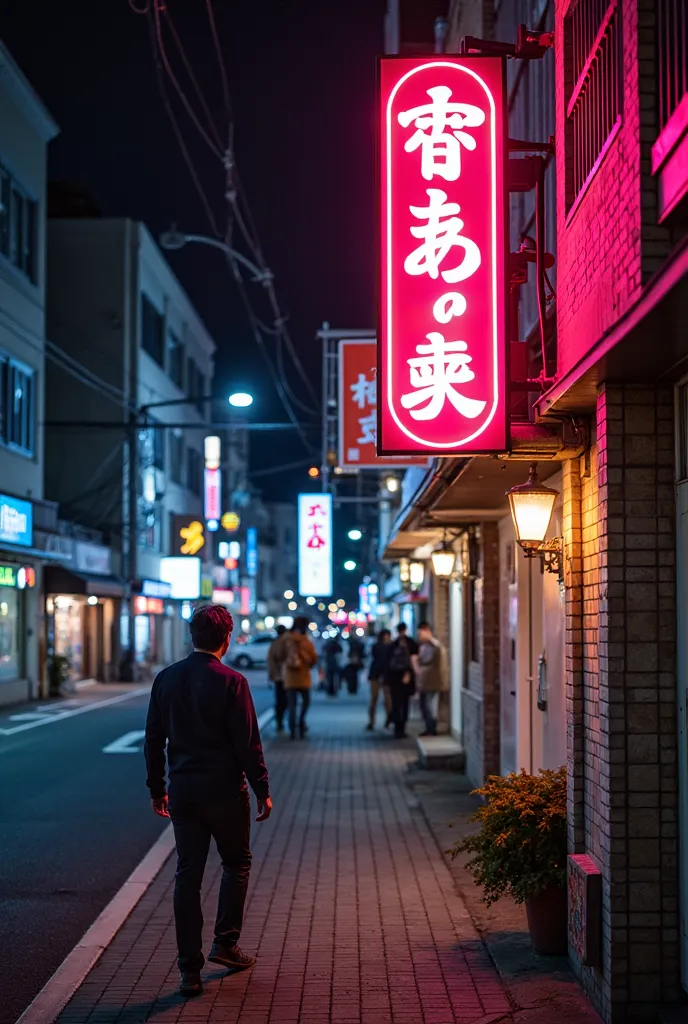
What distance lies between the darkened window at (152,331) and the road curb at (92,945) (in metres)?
38.1

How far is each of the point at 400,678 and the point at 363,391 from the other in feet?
19.6

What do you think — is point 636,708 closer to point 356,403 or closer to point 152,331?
point 356,403

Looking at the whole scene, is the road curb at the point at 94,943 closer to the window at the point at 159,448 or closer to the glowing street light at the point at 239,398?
the glowing street light at the point at 239,398

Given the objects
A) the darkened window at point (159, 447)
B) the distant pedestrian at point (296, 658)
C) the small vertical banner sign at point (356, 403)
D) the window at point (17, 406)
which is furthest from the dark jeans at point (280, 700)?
the darkened window at point (159, 447)

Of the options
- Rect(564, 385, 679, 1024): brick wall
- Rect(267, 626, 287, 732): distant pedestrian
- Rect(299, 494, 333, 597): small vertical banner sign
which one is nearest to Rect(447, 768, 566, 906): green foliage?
Rect(564, 385, 679, 1024): brick wall

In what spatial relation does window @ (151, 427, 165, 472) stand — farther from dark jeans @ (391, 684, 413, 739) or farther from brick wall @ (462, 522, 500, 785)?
brick wall @ (462, 522, 500, 785)

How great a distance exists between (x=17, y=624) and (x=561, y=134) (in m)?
25.3

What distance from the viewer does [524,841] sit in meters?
7.20

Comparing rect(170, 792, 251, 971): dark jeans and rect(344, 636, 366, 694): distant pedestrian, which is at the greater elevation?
→ rect(170, 792, 251, 971): dark jeans

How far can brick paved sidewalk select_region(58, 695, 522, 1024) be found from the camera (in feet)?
20.7

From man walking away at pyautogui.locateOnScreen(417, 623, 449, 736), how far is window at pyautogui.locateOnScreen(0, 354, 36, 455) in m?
13.2

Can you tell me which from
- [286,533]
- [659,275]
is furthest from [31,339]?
[286,533]

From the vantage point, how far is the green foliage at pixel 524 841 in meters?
7.16

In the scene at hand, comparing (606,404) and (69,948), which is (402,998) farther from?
(606,404)
